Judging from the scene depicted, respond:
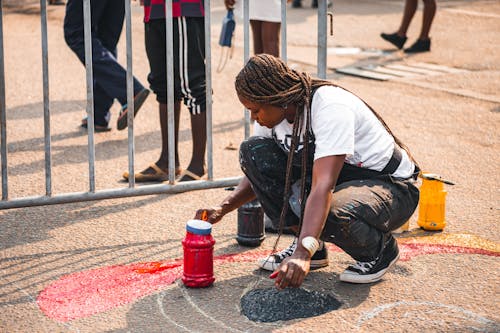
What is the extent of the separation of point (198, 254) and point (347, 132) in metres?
0.84

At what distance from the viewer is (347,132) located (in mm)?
3664

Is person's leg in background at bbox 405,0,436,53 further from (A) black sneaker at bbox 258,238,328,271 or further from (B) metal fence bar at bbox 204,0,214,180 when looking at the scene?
(A) black sneaker at bbox 258,238,328,271

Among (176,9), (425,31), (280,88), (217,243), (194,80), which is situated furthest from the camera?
(425,31)

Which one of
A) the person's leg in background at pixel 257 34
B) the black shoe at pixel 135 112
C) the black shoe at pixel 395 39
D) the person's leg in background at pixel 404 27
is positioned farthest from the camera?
the black shoe at pixel 395 39

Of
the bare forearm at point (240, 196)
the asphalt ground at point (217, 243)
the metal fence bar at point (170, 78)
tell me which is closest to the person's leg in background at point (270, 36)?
the asphalt ground at point (217, 243)

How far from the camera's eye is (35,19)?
1168cm

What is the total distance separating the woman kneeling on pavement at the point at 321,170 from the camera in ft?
11.9

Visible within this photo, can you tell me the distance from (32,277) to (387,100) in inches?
175

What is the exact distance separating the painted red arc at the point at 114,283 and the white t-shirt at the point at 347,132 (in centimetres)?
62

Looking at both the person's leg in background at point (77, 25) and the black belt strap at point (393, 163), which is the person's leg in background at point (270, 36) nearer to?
the person's leg in background at point (77, 25)

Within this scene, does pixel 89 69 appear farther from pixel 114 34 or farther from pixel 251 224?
pixel 114 34

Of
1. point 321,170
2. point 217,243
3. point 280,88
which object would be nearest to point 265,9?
point 217,243

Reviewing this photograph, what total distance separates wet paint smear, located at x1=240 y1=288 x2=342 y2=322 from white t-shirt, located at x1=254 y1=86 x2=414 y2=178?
599mm

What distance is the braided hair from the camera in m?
3.73
